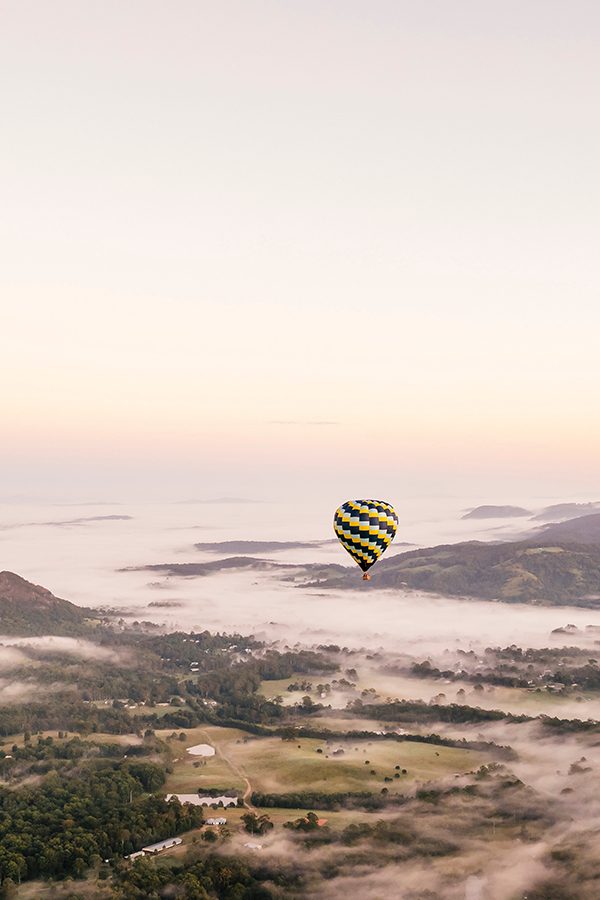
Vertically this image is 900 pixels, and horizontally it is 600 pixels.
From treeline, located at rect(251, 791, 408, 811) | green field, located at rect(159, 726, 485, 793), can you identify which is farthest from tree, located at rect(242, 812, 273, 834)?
green field, located at rect(159, 726, 485, 793)

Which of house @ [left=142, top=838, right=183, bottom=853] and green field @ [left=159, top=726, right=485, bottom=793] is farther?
green field @ [left=159, top=726, right=485, bottom=793]

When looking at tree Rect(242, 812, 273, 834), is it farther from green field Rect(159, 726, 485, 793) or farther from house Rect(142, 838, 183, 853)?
green field Rect(159, 726, 485, 793)

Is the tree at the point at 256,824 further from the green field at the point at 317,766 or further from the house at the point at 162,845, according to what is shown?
the green field at the point at 317,766

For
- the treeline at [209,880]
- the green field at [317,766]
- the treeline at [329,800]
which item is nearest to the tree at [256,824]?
the treeline at [209,880]

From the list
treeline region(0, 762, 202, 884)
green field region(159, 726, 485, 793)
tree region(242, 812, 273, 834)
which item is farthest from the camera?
green field region(159, 726, 485, 793)

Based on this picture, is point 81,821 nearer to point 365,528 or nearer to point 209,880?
point 209,880

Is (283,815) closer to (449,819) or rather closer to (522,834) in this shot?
(449,819)
